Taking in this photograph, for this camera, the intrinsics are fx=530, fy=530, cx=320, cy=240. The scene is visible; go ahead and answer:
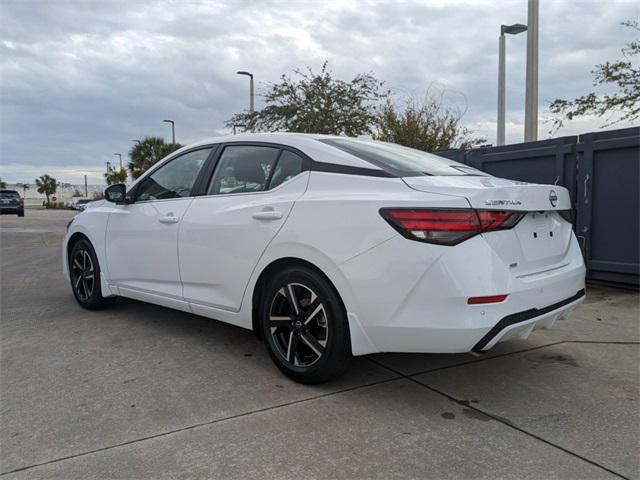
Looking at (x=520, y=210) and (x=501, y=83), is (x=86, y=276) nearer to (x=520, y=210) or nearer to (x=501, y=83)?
(x=520, y=210)

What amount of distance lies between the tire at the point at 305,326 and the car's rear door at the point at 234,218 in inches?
11.1

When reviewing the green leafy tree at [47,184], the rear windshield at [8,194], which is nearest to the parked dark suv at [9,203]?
the rear windshield at [8,194]

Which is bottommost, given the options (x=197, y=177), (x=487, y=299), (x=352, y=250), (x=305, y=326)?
(x=305, y=326)

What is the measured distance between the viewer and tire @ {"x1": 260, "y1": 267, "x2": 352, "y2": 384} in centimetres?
305

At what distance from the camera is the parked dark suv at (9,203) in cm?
3228

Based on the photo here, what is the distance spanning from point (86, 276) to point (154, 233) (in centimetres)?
140

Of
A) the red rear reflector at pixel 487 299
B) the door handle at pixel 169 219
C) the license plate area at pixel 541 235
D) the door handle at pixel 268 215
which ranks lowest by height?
the red rear reflector at pixel 487 299

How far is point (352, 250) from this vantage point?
9.63ft

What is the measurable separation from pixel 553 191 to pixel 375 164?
1.09 m

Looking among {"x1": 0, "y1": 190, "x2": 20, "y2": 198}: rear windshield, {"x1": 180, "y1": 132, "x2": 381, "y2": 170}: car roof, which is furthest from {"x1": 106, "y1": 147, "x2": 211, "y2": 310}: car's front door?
{"x1": 0, "y1": 190, "x2": 20, "y2": 198}: rear windshield

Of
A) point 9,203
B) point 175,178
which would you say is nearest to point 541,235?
point 175,178

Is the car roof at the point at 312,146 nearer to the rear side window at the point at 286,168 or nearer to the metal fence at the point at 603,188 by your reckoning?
the rear side window at the point at 286,168

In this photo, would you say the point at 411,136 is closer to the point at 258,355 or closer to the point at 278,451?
the point at 258,355

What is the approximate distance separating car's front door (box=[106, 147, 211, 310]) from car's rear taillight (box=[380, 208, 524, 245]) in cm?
198
